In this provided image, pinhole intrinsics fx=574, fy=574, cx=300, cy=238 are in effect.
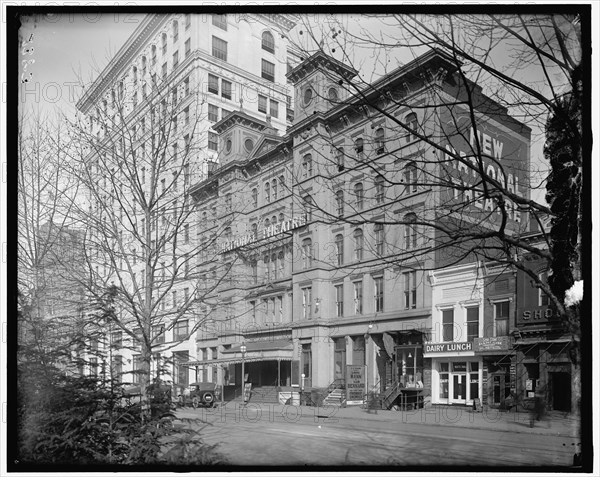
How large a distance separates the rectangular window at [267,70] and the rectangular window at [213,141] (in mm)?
1308

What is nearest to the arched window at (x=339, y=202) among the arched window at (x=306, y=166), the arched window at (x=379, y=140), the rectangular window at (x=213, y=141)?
the arched window at (x=306, y=166)

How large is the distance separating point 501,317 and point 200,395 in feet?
16.2

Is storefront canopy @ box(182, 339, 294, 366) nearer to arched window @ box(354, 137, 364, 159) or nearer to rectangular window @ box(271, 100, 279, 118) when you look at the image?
arched window @ box(354, 137, 364, 159)

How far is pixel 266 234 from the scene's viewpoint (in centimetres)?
1008

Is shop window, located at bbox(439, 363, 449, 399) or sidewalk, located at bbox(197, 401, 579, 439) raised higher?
shop window, located at bbox(439, 363, 449, 399)

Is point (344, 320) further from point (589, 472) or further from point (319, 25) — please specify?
point (319, 25)

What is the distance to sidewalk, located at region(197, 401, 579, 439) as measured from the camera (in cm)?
793

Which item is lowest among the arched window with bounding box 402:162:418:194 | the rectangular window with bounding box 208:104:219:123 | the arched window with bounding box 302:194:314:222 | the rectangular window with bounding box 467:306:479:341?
the rectangular window with bounding box 467:306:479:341

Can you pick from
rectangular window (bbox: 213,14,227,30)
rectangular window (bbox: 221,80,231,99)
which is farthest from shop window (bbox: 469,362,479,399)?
rectangular window (bbox: 213,14,227,30)

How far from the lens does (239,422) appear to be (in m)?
9.14

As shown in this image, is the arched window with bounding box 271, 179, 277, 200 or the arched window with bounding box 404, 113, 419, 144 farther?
the arched window with bounding box 271, 179, 277, 200

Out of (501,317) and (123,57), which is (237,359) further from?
(123,57)

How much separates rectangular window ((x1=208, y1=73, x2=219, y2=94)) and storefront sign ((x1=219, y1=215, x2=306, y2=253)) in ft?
8.13

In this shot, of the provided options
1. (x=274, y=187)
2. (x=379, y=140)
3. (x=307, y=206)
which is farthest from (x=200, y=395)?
(x=379, y=140)
